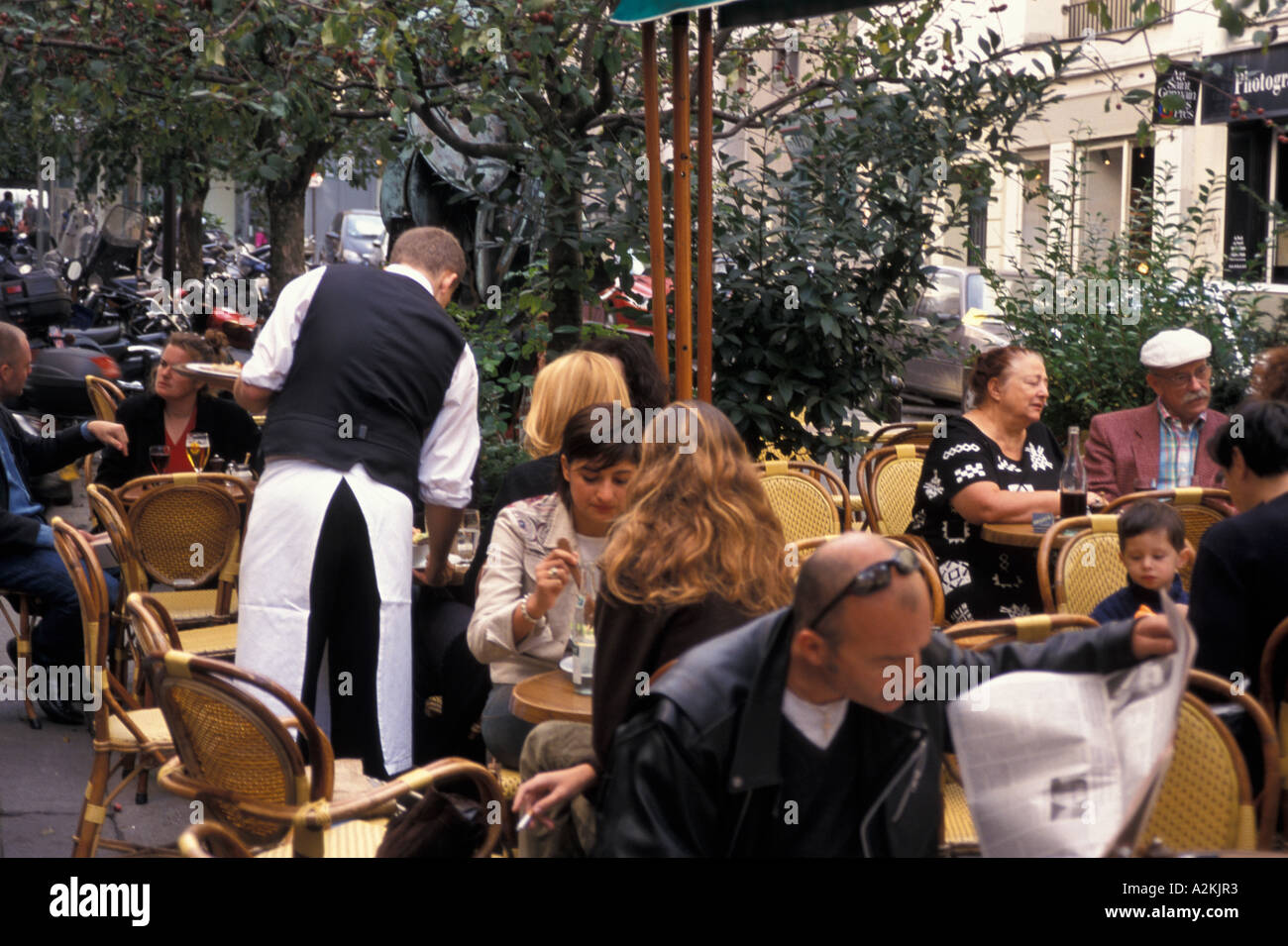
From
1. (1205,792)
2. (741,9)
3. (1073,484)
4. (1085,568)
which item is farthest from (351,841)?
(1073,484)

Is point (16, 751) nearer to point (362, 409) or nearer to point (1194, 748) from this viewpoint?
point (362, 409)

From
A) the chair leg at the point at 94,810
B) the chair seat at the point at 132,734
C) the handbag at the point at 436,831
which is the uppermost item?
the handbag at the point at 436,831

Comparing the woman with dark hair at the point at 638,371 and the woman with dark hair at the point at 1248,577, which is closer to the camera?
the woman with dark hair at the point at 1248,577

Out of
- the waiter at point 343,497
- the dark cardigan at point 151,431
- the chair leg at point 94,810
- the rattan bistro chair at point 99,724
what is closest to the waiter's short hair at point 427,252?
the waiter at point 343,497

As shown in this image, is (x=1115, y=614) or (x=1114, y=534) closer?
(x=1115, y=614)

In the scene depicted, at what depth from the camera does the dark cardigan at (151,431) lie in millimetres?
6668

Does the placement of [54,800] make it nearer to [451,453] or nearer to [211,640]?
[211,640]

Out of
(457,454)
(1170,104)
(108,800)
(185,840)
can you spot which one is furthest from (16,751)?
(1170,104)

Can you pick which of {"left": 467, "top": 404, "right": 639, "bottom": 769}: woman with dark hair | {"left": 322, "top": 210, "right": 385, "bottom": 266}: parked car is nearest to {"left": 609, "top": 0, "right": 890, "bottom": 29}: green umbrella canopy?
{"left": 467, "top": 404, "right": 639, "bottom": 769}: woman with dark hair

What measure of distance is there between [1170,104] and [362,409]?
142 inches

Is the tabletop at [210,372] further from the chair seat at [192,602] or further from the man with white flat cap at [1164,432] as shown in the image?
the man with white flat cap at [1164,432]

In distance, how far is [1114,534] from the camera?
4590 millimetres

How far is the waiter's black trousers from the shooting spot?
4195 mm

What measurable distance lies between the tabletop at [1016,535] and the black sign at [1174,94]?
6.21 feet
